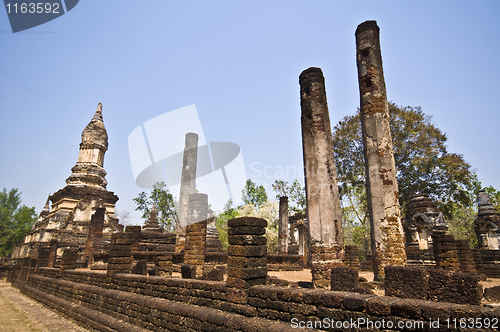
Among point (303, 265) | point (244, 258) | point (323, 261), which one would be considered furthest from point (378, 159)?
point (303, 265)

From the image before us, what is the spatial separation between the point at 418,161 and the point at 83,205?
946 inches

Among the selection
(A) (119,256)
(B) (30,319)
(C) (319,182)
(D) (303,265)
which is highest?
(C) (319,182)

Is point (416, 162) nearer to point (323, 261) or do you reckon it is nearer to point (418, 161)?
point (418, 161)

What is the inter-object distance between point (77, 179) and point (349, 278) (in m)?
21.2

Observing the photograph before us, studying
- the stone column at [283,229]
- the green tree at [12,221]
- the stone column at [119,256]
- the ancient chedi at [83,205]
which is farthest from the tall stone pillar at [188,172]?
the green tree at [12,221]

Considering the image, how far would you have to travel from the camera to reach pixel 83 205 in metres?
19.7

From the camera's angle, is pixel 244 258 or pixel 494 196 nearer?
pixel 244 258

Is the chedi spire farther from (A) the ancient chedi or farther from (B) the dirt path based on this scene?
(B) the dirt path

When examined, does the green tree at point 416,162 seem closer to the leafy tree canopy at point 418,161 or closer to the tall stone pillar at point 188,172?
the leafy tree canopy at point 418,161

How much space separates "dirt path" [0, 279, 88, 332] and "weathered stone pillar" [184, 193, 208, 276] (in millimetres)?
3686

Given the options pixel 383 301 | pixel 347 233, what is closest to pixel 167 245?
pixel 383 301

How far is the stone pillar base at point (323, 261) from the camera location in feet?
23.2

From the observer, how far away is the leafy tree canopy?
74.7ft

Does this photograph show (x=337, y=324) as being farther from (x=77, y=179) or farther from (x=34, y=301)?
(x=77, y=179)
